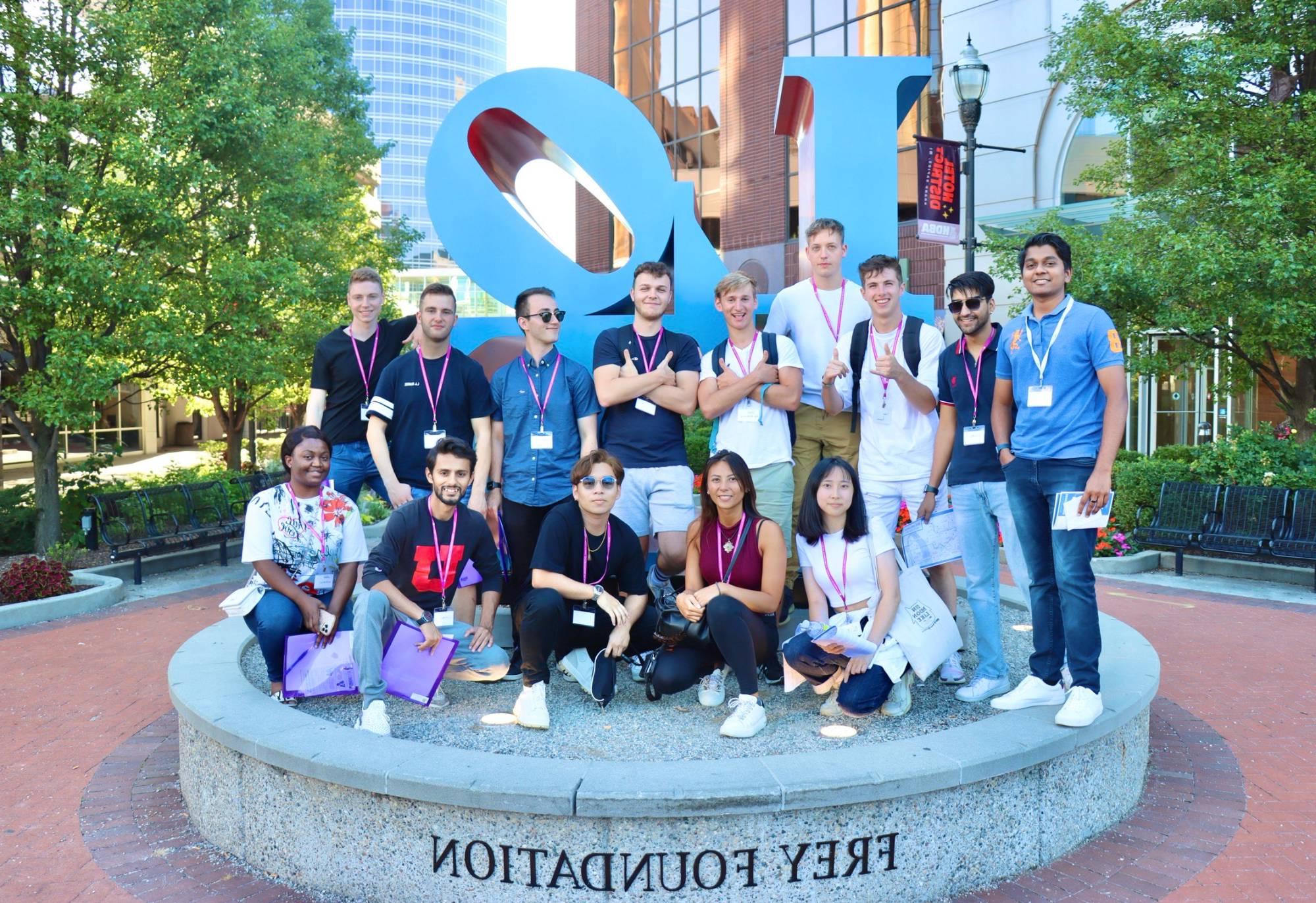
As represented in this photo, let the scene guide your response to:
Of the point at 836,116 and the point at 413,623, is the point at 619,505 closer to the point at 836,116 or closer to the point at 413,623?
the point at 413,623

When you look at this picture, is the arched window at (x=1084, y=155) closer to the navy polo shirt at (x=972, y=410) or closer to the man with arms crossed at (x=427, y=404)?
the navy polo shirt at (x=972, y=410)

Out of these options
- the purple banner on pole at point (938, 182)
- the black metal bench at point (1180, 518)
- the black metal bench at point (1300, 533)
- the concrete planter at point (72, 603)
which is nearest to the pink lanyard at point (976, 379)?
the purple banner on pole at point (938, 182)

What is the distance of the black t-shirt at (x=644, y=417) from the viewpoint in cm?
514

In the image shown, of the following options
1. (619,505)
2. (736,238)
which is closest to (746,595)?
(619,505)

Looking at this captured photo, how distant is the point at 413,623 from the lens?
441 cm

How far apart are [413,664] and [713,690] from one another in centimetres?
141

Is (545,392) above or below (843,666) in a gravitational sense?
above

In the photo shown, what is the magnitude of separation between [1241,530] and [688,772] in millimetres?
8710

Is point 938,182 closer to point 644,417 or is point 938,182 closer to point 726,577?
point 644,417

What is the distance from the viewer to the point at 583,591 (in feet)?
14.4

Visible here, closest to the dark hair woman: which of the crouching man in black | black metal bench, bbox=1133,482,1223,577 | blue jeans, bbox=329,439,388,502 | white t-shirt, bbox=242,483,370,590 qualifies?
the crouching man in black

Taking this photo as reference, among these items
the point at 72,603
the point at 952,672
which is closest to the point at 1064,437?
the point at 952,672

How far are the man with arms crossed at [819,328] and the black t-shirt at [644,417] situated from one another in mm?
647

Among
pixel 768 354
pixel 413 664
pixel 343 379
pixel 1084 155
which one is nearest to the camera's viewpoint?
pixel 413 664
